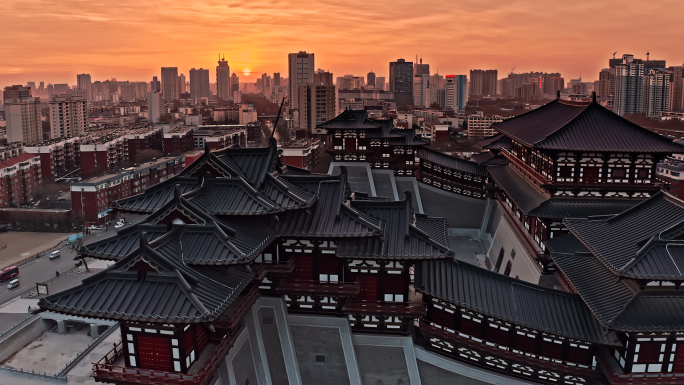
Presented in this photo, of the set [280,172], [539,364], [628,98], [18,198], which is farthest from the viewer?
[628,98]

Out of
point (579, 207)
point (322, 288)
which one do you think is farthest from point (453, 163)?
point (322, 288)

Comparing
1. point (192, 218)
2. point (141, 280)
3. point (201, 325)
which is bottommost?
point (201, 325)

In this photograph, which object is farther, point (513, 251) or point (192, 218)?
point (513, 251)

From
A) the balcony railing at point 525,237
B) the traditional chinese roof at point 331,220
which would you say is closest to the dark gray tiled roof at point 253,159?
the traditional chinese roof at point 331,220

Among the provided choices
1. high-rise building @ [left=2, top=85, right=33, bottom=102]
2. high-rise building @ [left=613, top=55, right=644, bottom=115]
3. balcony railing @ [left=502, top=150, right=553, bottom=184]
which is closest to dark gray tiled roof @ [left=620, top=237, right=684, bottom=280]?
balcony railing @ [left=502, top=150, right=553, bottom=184]

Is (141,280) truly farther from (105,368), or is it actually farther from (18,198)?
(18,198)

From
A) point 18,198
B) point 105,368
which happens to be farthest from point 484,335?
point 18,198

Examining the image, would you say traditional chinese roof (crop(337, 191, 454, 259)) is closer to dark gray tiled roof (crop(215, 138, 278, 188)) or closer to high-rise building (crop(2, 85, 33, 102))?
dark gray tiled roof (crop(215, 138, 278, 188))

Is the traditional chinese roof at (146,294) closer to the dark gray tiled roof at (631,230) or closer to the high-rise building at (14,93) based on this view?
the dark gray tiled roof at (631,230)
